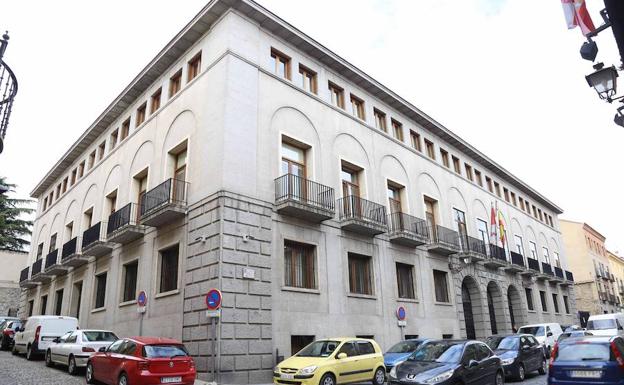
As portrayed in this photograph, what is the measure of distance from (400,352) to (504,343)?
12.9 ft

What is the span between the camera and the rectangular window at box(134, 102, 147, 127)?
23.3 m

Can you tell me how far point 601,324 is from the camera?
74.5 ft

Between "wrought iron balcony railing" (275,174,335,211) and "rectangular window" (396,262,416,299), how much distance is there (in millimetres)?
5936

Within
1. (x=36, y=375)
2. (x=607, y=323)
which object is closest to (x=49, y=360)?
(x=36, y=375)

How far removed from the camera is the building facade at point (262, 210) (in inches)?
619

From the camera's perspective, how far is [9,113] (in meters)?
7.34

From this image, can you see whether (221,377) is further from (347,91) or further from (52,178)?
(52,178)

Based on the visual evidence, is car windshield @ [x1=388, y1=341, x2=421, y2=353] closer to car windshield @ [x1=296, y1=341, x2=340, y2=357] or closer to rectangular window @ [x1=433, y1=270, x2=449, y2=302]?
car windshield @ [x1=296, y1=341, x2=340, y2=357]

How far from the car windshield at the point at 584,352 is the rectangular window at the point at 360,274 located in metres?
9.72

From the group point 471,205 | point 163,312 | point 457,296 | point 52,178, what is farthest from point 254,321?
point 52,178

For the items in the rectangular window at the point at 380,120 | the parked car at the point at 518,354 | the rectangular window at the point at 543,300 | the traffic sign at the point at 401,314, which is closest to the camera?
the parked car at the point at 518,354

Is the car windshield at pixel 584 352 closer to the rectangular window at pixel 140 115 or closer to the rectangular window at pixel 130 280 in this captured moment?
the rectangular window at pixel 130 280

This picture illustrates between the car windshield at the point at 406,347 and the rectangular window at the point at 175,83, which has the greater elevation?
the rectangular window at the point at 175,83

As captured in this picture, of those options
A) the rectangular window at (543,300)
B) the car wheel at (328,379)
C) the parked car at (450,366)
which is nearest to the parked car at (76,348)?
the car wheel at (328,379)
